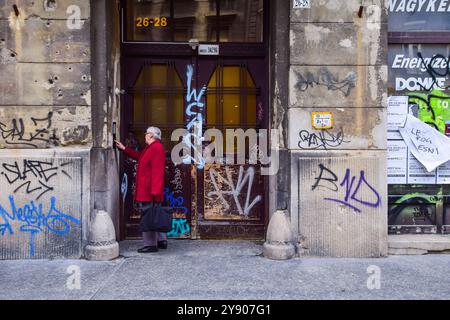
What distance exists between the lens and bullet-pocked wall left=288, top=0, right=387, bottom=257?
6.11m

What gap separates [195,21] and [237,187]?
2.64m

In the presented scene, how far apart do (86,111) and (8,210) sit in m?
1.68

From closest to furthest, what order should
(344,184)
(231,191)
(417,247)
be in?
(344,184), (417,247), (231,191)

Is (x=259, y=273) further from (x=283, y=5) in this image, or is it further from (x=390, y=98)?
(x=283, y=5)

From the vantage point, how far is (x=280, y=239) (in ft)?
19.6

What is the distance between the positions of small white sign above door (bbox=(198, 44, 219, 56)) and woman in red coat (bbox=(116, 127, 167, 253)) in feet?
4.80

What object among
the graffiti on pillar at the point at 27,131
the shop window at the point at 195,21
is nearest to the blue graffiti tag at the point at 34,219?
the graffiti on pillar at the point at 27,131

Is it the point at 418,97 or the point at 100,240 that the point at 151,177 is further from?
the point at 418,97

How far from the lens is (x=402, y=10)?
651 centimetres

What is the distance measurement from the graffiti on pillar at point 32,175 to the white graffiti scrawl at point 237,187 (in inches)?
85.4

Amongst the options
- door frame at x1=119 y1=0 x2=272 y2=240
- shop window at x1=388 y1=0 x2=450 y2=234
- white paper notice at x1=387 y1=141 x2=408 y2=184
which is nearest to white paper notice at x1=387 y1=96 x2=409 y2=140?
shop window at x1=388 y1=0 x2=450 y2=234

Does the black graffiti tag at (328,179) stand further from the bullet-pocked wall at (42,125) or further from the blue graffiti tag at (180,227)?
the bullet-pocked wall at (42,125)

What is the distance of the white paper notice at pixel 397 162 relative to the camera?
653 cm

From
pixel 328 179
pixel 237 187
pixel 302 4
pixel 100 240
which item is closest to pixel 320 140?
pixel 328 179
